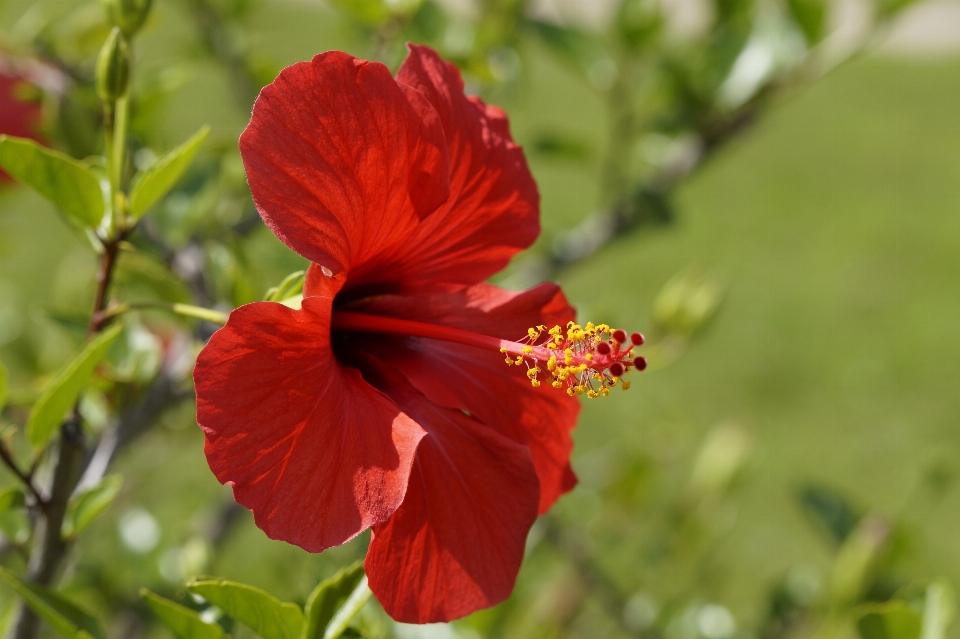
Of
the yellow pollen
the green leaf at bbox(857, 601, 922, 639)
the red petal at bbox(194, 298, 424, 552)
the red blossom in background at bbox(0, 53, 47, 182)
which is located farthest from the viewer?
the red blossom in background at bbox(0, 53, 47, 182)

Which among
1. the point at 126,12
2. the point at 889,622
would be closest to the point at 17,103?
the point at 126,12

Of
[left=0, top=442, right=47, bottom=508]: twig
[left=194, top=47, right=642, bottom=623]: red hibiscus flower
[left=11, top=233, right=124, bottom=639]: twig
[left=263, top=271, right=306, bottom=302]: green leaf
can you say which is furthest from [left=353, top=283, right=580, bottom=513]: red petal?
[left=0, top=442, right=47, bottom=508]: twig

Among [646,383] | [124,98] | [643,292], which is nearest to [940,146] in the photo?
[643,292]

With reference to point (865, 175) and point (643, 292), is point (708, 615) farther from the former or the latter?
point (865, 175)

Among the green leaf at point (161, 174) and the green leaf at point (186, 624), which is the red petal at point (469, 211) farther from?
the green leaf at point (186, 624)

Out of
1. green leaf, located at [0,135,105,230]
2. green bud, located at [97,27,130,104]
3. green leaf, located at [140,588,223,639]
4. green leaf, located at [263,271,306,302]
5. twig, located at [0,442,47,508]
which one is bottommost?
green leaf, located at [140,588,223,639]

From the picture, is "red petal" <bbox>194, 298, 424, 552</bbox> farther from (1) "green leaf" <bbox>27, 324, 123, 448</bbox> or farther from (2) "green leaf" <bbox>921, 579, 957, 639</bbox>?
(2) "green leaf" <bbox>921, 579, 957, 639</bbox>
